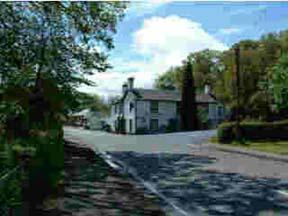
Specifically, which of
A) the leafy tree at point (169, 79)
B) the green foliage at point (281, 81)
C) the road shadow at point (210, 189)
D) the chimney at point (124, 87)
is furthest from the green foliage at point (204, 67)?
the road shadow at point (210, 189)

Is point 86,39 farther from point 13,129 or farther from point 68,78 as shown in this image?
point 13,129

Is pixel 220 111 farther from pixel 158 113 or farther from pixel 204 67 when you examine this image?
pixel 204 67

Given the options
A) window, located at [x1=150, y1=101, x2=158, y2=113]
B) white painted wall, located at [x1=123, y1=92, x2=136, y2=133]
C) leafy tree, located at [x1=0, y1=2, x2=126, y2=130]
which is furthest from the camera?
window, located at [x1=150, y1=101, x2=158, y2=113]

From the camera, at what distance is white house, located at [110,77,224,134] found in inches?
3391

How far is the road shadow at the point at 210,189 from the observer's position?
1426 centimetres

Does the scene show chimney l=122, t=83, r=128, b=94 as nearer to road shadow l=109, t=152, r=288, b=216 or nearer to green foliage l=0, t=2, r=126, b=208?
green foliage l=0, t=2, r=126, b=208

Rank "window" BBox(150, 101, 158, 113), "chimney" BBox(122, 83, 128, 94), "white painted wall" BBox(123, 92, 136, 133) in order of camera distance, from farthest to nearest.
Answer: "chimney" BBox(122, 83, 128, 94) < "window" BBox(150, 101, 158, 113) < "white painted wall" BBox(123, 92, 136, 133)

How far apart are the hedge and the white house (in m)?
33.1

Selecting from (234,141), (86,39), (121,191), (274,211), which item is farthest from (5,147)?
(234,141)

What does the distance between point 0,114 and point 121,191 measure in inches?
170

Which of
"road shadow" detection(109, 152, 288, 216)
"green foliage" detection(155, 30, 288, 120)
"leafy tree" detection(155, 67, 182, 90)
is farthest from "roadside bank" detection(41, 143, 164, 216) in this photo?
"leafy tree" detection(155, 67, 182, 90)

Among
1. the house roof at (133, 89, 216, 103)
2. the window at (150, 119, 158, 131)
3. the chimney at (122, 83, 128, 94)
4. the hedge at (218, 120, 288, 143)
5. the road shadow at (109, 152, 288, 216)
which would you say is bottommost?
the road shadow at (109, 152, 288, 216)

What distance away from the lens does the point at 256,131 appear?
50844 millimetres

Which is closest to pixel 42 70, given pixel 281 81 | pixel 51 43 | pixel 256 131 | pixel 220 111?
pixel 51 43
